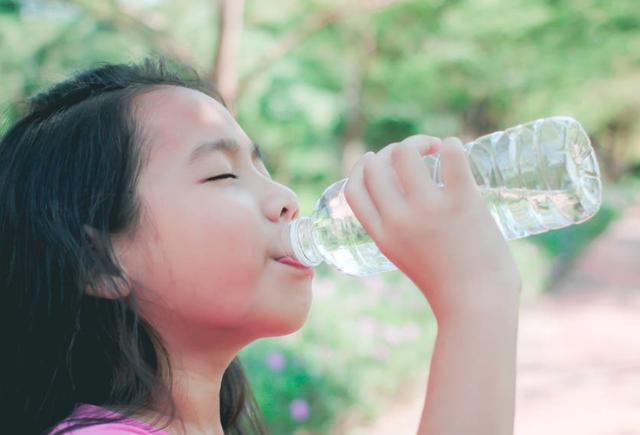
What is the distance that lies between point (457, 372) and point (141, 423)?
596 millimetres

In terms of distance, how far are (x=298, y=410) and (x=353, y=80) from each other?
12.8 meters

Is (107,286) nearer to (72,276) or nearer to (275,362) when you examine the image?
(72,276)

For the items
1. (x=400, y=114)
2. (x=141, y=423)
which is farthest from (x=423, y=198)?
(x=400, y=114)

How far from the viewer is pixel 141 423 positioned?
1254 millimetres

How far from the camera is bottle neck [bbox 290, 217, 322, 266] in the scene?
1.33 metres

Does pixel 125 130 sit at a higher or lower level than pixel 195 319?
higher

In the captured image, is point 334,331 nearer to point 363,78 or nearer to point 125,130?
point 125,130

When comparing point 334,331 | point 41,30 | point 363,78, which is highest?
point 363,78

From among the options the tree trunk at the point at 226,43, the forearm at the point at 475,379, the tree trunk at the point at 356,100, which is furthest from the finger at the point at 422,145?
the tree trunk at the point at 356,100

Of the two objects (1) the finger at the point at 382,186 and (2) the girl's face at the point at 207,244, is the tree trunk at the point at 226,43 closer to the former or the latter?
(2) the girl's face at the point at 207,244

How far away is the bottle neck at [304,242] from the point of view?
1.33 m

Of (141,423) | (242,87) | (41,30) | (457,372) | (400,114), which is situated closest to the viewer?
(457,372)

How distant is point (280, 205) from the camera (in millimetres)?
1337

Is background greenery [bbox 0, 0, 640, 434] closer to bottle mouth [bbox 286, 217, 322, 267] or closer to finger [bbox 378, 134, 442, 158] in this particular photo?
bottle mouth [bbox 286, 217, 322, 267]
